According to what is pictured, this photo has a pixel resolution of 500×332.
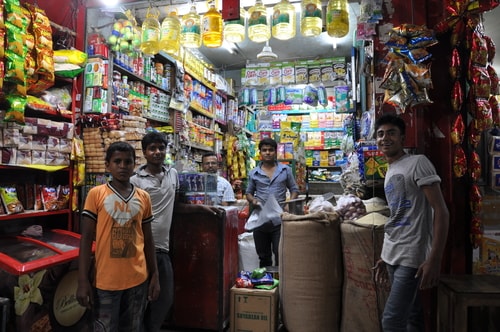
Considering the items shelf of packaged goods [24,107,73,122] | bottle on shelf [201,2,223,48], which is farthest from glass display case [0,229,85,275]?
bottle on shelf [201,2,223,48]

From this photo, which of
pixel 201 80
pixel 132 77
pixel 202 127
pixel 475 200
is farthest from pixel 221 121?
pixel 475 200

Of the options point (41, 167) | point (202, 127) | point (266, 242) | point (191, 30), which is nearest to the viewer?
point (41, 167)

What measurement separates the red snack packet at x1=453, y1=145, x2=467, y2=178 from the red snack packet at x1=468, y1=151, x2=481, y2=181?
0.06m

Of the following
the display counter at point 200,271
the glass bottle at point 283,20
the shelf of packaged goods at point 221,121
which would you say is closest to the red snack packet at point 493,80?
the glass bottle at point 283,20

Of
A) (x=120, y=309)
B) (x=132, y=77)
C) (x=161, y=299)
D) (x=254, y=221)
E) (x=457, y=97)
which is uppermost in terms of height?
(x=132, y=77)

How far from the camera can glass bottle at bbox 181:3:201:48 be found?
3.73 m

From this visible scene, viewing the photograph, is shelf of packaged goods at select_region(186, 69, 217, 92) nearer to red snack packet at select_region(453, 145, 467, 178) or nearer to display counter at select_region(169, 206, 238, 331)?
display counter at select_region(169, 206, 238, 331)

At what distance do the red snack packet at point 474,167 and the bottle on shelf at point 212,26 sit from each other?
2.47m

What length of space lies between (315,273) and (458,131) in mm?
1376

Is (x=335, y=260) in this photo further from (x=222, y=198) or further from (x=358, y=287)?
(x=222, y=198)

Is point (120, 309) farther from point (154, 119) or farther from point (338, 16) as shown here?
point (154, 119)

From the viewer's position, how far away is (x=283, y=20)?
3592mm

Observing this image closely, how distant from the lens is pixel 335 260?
9.27 feet

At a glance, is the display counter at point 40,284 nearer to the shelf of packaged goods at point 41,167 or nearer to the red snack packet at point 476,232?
the shelf of packaged goods at point 41,167
